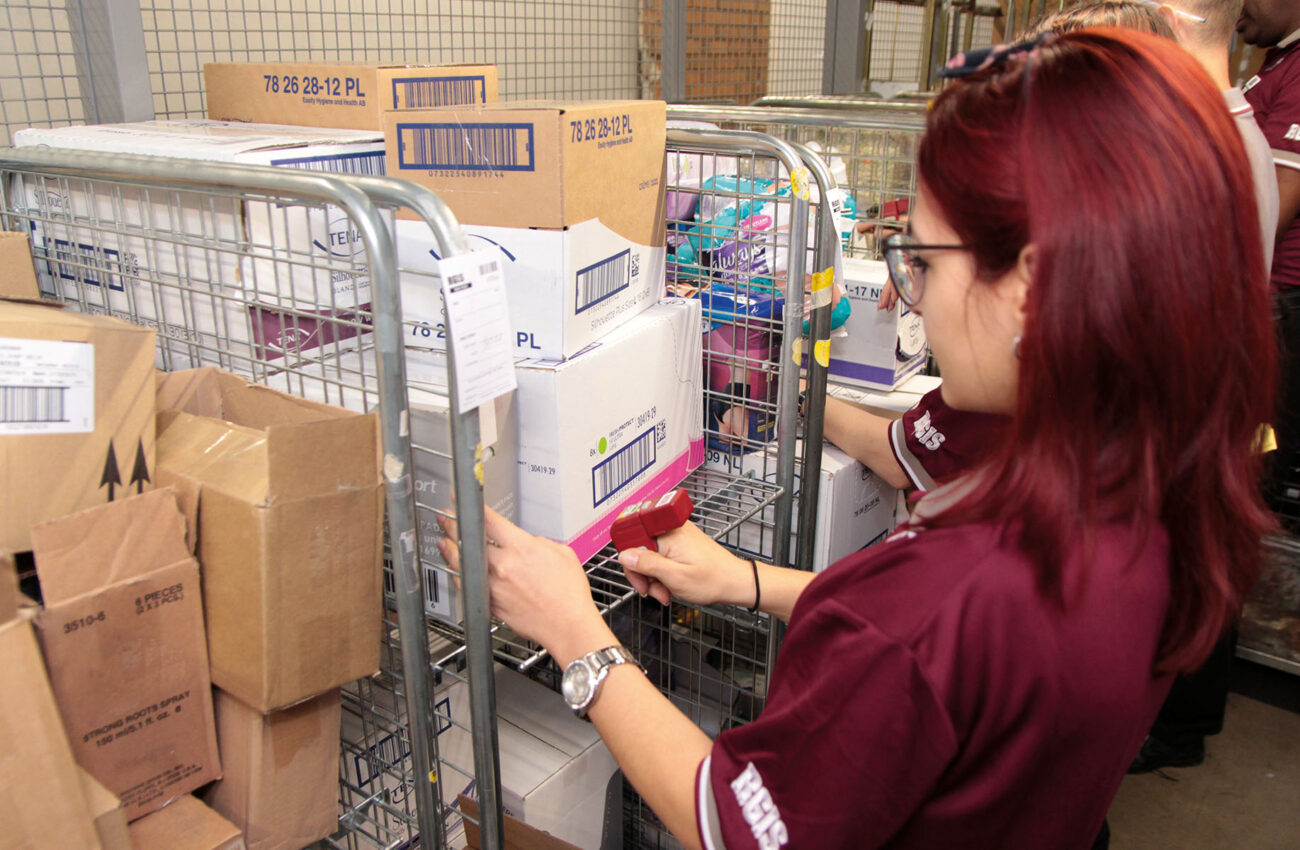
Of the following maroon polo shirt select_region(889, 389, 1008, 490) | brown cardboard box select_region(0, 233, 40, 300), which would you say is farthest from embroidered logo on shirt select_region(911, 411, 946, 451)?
brown cardboard box select_region(0, 233, 40, 300)

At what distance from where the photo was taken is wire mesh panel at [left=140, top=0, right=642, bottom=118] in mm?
2262

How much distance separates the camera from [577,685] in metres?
0.94

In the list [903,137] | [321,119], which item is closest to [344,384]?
[321,119]

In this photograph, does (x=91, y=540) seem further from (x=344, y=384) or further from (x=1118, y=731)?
(x=1118, y=731)

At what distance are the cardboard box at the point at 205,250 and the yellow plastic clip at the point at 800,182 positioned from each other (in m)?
0.66

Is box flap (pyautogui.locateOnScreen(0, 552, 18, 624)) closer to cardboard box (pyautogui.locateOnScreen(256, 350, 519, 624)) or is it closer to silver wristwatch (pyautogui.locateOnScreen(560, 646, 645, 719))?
cardboard box (pyautogui.locateOnScreen(256, 350, 519, 624))

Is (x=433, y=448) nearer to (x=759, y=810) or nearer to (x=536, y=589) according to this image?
(x=536, y=589)

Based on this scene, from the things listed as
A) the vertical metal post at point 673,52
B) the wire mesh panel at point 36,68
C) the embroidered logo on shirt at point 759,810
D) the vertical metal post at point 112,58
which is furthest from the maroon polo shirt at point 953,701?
the vertical metal post at point 673,52

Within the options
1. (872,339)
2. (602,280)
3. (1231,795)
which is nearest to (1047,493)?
(602,280)

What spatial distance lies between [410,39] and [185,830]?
2570 mm

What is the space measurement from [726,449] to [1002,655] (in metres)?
1.02

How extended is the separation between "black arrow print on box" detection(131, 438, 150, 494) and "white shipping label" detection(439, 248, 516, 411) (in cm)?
41

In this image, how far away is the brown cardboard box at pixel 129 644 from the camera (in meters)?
0.87

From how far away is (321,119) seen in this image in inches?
61.5
